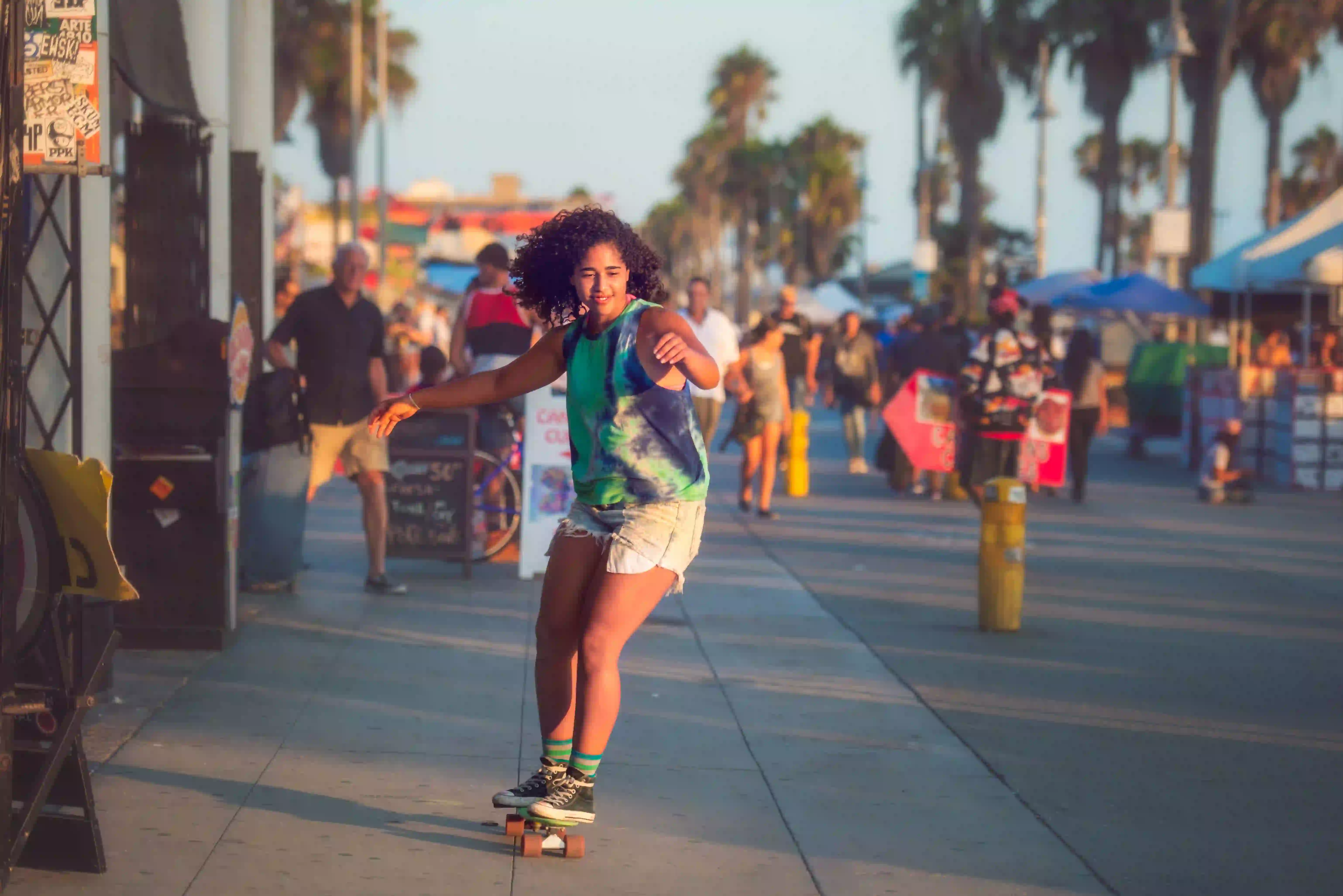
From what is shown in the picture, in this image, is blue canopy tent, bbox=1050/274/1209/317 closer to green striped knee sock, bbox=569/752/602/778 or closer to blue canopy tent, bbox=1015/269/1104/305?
blue canopy tent, bbox=1015/269/1104/305

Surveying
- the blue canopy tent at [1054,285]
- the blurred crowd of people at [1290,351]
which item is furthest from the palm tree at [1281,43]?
the blurred crowd of people at [1290,351]

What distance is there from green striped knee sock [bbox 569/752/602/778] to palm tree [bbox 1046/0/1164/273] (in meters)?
38.9

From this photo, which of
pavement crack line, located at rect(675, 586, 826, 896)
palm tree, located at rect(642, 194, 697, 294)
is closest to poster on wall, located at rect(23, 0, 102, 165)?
pavement crack line, located at rect(675, 586, 826, 896)

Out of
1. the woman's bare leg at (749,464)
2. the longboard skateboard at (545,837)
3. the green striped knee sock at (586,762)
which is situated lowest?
the longboard skateboard at (545,837)

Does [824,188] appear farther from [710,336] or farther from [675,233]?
[710,336]

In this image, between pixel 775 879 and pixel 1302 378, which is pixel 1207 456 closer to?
pixel 1302 378

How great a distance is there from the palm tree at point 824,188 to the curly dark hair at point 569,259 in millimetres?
86409

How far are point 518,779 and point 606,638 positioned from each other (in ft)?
3.68

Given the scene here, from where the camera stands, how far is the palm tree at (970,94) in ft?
163

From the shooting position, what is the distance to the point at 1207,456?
17.0 metres

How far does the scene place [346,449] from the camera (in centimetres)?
991

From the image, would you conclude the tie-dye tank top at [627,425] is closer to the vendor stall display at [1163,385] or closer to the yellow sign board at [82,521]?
the yellow sign board at [82,521]

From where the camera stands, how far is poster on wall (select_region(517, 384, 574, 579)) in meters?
10.5

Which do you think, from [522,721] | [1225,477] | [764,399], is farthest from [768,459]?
[522,721]
